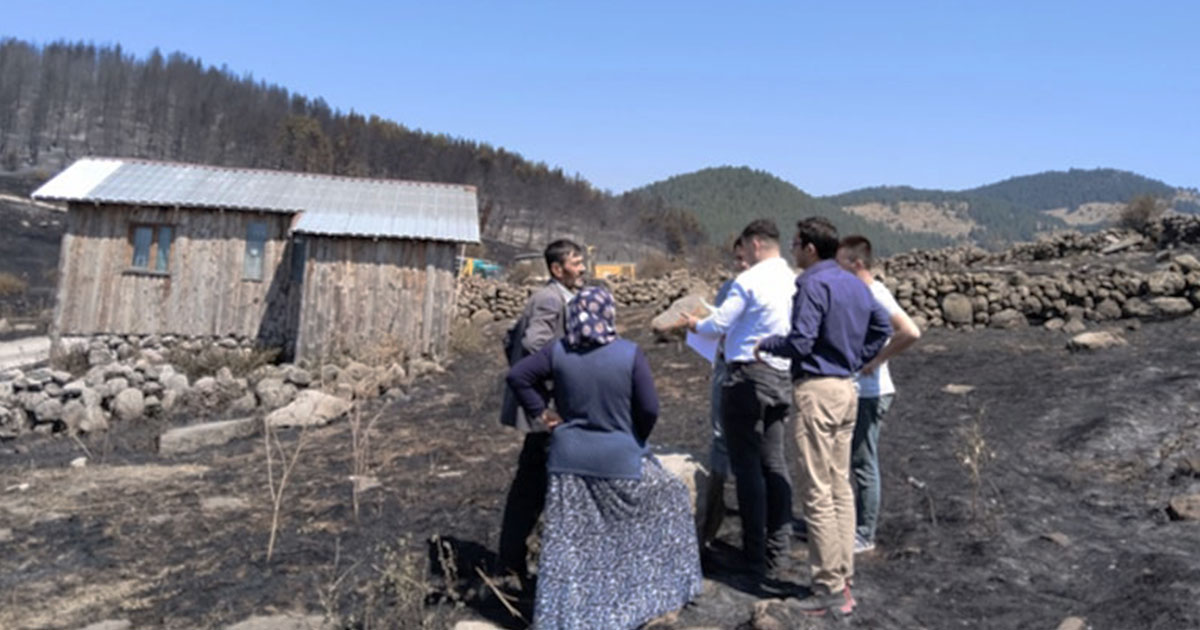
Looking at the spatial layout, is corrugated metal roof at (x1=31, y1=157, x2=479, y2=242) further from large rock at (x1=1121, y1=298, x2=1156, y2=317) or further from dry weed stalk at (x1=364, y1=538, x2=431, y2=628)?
dry weed stalk at (x1=364, y1=538, x2=431, y2=628)

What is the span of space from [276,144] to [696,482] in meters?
59.4

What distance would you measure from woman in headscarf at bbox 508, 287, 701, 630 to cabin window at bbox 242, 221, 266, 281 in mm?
12454

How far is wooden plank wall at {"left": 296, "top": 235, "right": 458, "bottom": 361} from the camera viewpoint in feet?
45.3

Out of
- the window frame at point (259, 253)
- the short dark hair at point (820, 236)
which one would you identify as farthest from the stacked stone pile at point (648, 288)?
the short dark hair at point (820, 236)

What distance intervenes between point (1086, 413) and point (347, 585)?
6472 millimetres

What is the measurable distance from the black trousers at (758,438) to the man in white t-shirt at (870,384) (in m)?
0.54

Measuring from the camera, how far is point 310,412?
388 inches

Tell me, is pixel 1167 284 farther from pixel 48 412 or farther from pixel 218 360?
pixel 48 412

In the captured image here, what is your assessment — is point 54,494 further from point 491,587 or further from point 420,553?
point 491,587

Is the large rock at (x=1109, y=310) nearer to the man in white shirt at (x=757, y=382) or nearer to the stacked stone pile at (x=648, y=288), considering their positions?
the stacked stone pile at (x=648, y=288)

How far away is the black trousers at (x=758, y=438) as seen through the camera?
162 inches

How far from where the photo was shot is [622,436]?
3602 mm

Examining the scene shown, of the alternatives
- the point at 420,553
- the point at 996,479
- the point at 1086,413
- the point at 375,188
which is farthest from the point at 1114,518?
the point at 375,188

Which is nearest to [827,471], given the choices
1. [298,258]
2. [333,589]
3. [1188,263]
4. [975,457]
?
[975,457]
